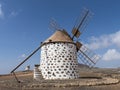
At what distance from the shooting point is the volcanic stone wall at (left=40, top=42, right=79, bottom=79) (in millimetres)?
37000

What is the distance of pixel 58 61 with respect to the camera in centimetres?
3700

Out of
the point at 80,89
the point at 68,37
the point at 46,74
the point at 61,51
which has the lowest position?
the point at 80,89

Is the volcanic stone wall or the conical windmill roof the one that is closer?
the volcanic stone wall

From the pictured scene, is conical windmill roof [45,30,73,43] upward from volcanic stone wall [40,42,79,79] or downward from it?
upward

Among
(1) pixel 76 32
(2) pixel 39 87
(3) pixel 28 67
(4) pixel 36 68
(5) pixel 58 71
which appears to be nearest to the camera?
(2) pixel 39 87

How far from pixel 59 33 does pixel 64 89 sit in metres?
16.9

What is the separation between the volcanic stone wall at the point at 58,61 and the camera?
37.0 metres

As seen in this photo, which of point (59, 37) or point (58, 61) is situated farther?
point (59, 37)

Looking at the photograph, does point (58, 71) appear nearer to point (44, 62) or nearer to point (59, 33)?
point (44, 62)

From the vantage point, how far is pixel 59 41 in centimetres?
3756

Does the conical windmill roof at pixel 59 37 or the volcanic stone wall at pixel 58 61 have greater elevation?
the conical windmill roof at pixel 59 37

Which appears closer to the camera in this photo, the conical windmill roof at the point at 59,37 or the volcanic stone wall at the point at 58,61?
the volcanic stone wall at the point at 58,61

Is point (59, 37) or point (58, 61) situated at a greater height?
point (59, 37)

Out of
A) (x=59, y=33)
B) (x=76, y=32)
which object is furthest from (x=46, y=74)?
(x=76, y=32)
